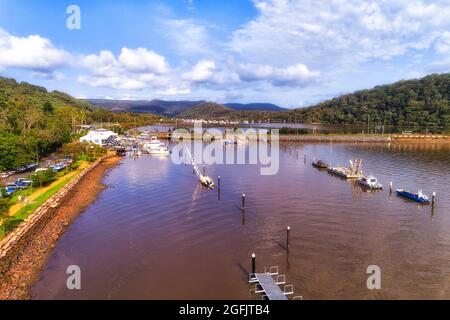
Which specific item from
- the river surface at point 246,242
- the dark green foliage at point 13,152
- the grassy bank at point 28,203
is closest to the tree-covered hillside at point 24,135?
the dark green foliage at point 13,152

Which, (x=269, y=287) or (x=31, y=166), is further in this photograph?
(x=31, y=166)

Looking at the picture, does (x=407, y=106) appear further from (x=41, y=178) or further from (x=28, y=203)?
(x=28, y=203)

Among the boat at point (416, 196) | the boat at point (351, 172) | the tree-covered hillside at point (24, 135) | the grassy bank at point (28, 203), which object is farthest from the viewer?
the boat at point (351, 172)

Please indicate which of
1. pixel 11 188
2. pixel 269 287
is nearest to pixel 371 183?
pixel 269 287

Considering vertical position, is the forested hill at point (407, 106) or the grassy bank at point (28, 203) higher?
the forested hill at point (407, 106)

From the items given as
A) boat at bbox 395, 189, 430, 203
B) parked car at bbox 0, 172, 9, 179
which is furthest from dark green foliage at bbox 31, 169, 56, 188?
boat at bbox 395, 189, 430, 203

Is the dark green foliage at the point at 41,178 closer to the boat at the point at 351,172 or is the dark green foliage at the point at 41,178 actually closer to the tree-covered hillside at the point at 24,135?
the tree-covered hillside at the point at 24,135
